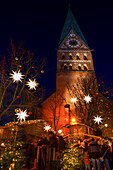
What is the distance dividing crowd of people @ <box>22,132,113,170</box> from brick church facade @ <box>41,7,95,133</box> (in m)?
8.74

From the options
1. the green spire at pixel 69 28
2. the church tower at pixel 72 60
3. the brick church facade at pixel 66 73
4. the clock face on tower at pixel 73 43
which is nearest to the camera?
the brick church facade at pixel 66 73

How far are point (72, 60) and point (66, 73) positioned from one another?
424 cm

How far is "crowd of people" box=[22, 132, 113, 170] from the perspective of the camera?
6.03 metres

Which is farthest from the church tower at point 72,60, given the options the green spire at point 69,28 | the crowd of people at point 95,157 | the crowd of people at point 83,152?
the crowd of people at point 95,157

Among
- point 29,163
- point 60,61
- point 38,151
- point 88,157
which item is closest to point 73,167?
point 88,157

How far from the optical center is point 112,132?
780 inches

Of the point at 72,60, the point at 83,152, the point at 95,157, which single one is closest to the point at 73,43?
the point at 72,60

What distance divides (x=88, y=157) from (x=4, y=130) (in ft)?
22.7

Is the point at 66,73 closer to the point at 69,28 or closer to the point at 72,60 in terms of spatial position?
the point at 72,60

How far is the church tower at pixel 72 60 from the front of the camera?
24406 millimetres

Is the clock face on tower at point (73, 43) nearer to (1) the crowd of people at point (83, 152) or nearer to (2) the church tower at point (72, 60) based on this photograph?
(2) the church tower at point (72, 60)

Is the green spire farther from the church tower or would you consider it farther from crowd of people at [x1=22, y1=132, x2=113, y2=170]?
crowd of people at [x1=22, y1=132, x2=113, y2=170]

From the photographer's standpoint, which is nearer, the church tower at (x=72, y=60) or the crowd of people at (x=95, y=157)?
the crowd of people at (x=95, y=157)

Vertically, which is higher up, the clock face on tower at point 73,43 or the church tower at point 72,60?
the clock face on tower at point 73,43
